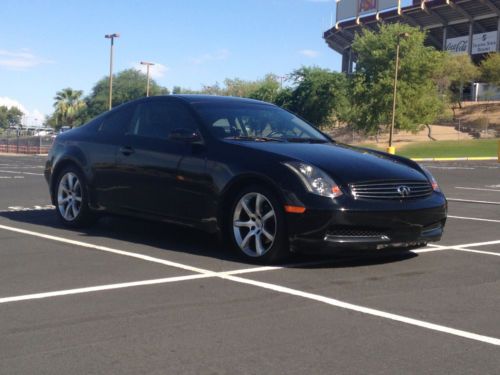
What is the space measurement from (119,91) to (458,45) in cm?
3973

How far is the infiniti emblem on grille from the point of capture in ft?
20.3

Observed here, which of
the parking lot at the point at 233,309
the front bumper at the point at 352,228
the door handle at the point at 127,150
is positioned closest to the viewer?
the parking lot at the point at 233,309

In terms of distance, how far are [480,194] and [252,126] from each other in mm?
8825

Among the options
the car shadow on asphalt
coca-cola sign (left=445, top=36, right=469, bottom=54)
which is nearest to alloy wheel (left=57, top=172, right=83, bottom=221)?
the car shadow on asphalt

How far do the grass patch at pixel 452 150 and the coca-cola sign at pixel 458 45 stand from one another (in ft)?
93.9

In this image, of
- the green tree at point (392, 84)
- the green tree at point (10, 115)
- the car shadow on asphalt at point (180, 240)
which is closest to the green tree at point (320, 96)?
the green tree at point (392, 84)

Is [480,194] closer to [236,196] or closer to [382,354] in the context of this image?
[236,196]

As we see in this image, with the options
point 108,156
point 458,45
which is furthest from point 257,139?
point 458,45

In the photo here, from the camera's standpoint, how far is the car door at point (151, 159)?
7082mm

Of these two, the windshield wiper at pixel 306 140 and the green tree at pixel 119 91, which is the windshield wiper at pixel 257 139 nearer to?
the windshield wiper at pixel 306 140

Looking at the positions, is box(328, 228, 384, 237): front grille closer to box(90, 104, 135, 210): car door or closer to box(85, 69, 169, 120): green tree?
box(90, 104, 135, 210): car door

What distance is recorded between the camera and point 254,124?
7270 millimetres

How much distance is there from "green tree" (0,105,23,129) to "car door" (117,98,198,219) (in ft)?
453

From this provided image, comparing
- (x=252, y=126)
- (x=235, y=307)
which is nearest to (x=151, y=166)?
(x=252, y=126)
